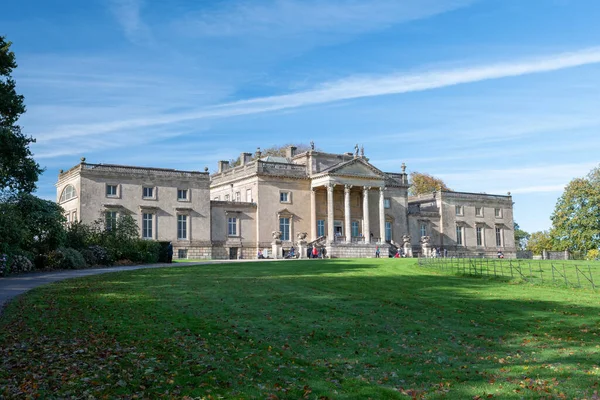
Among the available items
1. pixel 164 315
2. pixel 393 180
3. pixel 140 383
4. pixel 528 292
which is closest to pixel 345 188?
pixel 393 180

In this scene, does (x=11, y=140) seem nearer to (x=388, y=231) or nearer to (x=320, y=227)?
(x=320, y=227)

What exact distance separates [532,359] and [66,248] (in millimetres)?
30123

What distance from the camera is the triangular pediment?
60656 millimetres

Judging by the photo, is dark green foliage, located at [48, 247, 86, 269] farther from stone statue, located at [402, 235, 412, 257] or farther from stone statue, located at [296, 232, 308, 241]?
stone statue, located at [402, 235, 412, 257]

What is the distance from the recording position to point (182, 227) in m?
55.2

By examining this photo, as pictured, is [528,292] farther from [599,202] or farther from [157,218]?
[599,202]

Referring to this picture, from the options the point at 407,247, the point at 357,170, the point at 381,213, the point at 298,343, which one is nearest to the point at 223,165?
the point at 357,170

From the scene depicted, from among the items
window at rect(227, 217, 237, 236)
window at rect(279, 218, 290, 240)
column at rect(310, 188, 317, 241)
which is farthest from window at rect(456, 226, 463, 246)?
window at rect(227, 217, 237, 236)

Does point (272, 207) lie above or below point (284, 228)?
above

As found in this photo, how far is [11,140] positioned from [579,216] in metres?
61.6

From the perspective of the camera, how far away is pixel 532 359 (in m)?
11.1

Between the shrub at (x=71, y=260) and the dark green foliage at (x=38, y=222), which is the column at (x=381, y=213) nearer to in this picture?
the shrub at (x=71, y=260)

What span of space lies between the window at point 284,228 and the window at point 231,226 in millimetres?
4714

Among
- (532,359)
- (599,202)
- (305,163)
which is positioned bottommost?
(532,359)
